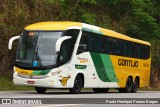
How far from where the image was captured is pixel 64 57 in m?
22.8

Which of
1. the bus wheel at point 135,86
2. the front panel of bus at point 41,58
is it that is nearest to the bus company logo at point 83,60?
the front panel of bus at point 41,58

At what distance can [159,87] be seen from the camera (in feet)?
144

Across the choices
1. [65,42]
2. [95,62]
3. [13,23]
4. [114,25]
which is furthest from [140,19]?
[65,42]

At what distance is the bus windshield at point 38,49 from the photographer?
22.3m

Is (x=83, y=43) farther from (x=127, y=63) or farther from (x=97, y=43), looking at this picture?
(x=127, y=63)

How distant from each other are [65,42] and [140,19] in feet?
63.4

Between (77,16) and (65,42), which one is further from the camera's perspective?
(77,16)

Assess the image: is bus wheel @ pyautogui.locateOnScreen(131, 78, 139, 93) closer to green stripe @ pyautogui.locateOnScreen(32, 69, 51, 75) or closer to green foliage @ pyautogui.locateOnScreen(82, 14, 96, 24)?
green foliage @ pyautogui.locateOnScreen(82, 14, 96, 24)

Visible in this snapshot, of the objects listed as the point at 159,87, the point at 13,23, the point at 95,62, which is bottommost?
the point at 159,87

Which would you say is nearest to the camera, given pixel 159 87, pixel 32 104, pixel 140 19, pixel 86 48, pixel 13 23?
pixel 32 104

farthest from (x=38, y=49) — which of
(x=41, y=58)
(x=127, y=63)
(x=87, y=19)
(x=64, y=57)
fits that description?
(x=87, y=19)

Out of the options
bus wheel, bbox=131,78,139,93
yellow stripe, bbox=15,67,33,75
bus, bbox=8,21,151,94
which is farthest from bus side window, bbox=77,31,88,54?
bus wheel, bbox=131,78,139,93

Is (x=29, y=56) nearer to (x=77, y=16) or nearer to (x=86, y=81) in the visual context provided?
(x=86, y=81)

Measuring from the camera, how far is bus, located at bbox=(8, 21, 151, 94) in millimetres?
22266
